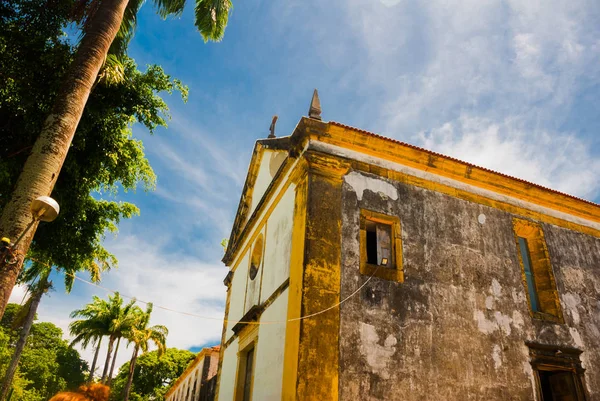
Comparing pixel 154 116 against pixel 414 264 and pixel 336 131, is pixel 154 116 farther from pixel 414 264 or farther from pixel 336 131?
pixel 414 264

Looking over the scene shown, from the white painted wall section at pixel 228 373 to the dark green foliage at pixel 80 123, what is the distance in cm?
463

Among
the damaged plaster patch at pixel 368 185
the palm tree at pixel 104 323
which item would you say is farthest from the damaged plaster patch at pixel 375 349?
the palm tree at pixel 104 323

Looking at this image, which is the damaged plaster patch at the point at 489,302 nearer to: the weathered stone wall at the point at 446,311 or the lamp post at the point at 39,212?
the weathered stone wall at the point at 446,311

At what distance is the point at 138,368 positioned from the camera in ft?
129

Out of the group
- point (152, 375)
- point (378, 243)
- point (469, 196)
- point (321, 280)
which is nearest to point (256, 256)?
point (378, 243)

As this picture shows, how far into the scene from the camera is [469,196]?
929 cm

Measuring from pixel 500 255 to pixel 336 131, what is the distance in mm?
4367

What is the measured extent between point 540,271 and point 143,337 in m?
25.0

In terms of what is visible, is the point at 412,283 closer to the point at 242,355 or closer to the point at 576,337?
the point at 576,337

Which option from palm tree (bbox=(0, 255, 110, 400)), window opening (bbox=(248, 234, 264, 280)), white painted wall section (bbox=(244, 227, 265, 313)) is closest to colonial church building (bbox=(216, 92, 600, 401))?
white painted wall section (bbox=(244, 227, 265, 313))

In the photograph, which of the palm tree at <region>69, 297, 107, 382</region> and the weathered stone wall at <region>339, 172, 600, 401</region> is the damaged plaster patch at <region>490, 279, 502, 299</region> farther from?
the palm tree at <region>69, 297, 107, 382</region>

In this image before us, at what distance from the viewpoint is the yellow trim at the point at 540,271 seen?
8.91 meters

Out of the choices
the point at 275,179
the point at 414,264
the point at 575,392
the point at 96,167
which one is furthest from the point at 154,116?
the point at 575,392

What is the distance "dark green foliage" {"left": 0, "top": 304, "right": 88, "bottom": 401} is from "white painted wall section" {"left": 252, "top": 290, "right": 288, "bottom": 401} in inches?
992
